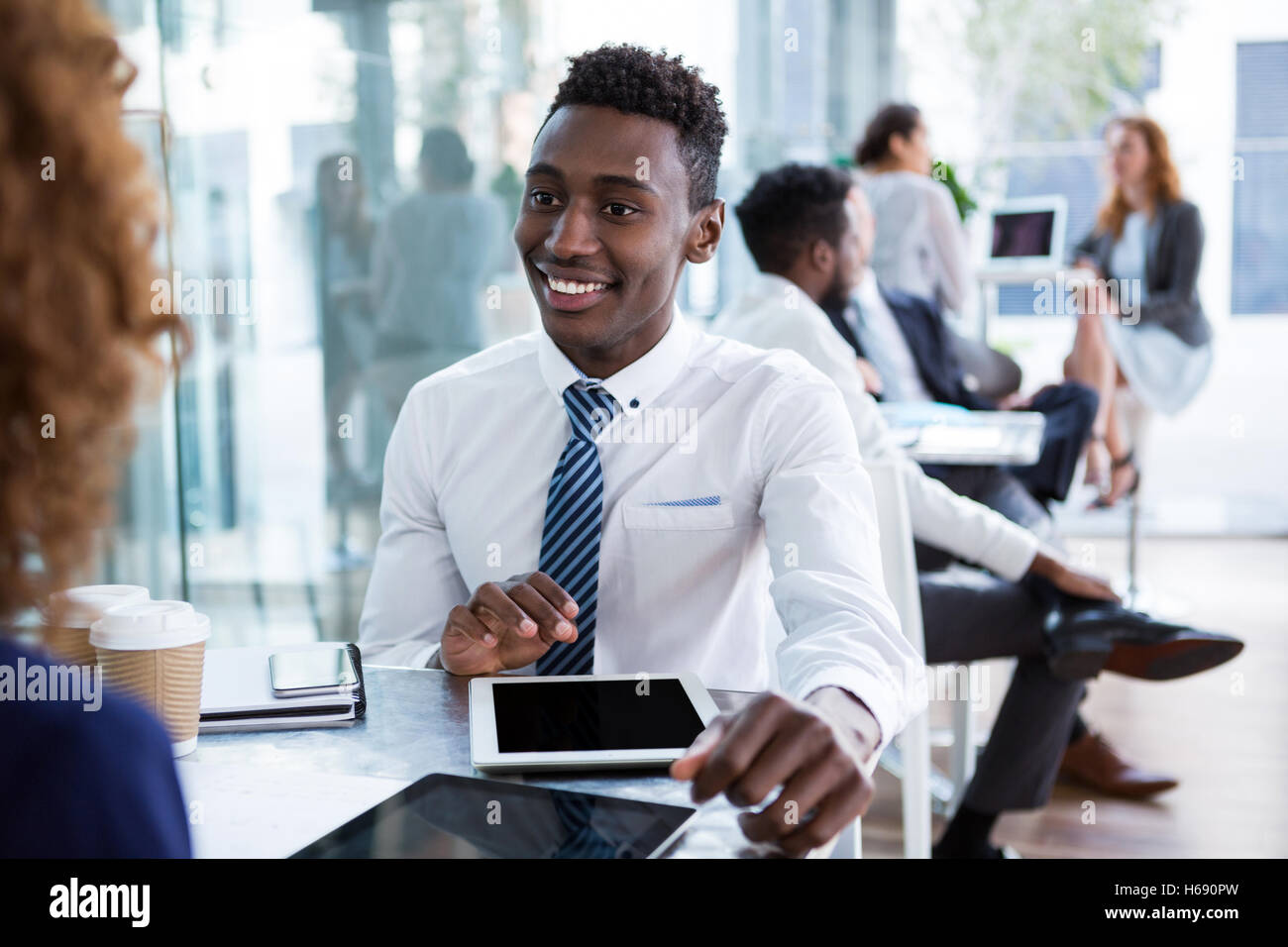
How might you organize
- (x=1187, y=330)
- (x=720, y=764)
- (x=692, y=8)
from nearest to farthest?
(x=720, y=764), (x=692, y=8), (x=1187, y=330)

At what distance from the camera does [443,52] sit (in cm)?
306

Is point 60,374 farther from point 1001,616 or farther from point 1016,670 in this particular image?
point 1016,670

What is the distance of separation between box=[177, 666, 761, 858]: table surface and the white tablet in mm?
14

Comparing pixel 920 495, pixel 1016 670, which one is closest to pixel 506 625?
pixel 920 495

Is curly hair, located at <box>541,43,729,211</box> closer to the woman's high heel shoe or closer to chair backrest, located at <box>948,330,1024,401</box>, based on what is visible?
chair backrest, located at <box>948,330,1024,401</box>

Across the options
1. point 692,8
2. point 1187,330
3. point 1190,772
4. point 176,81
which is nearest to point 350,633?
point 176,81

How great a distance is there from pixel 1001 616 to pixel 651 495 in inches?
45.2

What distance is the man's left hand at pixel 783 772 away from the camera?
811mm

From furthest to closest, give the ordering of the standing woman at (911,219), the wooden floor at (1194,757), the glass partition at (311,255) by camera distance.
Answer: the standing woman at (911,219) → the glass partition at (311,255) → the wooden floor at (1194,757)

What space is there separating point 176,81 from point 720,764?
2.39 m

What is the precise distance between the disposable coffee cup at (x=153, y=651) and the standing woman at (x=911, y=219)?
3.42 m

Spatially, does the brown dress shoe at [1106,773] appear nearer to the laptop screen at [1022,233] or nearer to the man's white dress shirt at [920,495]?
the man's white dress shirt at [920,495]

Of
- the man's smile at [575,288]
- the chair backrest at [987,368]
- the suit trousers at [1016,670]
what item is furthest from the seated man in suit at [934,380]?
the man's smile at [575,288]
